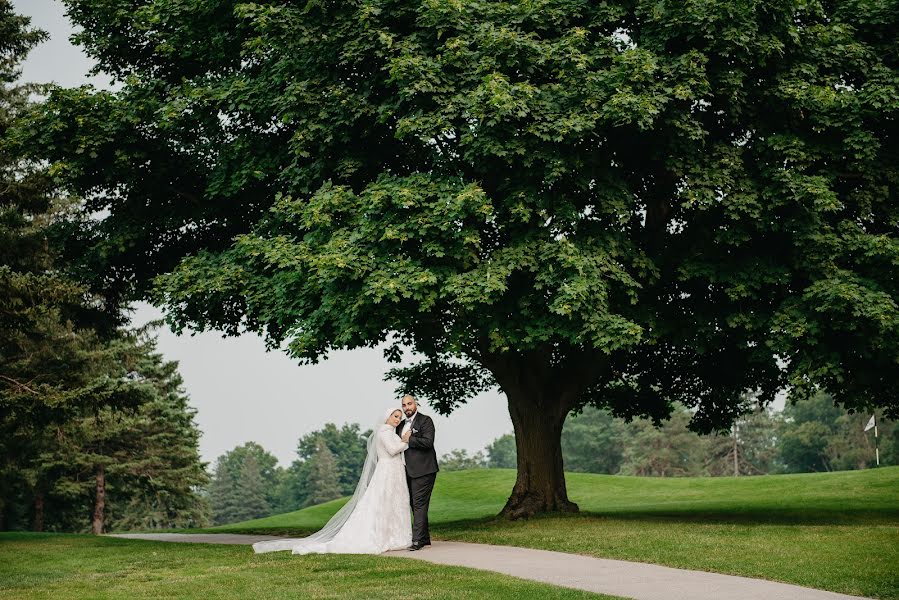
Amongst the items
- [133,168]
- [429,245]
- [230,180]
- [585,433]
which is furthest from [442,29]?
[585,433]

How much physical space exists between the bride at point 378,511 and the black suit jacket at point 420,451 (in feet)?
0.63

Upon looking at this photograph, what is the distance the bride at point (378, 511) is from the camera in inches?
568

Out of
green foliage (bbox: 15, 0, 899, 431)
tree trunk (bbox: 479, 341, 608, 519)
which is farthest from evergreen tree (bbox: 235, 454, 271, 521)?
green foliage (bbox: 15, 0, 899, 431)

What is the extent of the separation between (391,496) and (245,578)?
344cm

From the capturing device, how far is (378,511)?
577 inches

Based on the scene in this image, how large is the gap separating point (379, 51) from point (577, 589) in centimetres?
1102

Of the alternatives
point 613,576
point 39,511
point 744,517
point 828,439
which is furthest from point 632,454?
point 613,576

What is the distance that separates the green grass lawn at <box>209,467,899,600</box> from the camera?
1149 centimetres

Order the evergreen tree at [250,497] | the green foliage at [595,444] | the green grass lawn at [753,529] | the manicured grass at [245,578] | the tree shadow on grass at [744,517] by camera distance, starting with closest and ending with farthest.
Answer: the manicured grass at [245,578]
the green grass lawn at [753,529]
the tree shadow on grass at [744,517]
the green foliage at [595,444]
the evergreen tree at [250,497]

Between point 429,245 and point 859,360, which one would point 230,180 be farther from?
point 859,360

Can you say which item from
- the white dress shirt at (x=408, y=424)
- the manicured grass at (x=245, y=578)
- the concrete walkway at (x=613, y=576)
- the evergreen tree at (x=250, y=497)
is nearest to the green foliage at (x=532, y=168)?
the white dress shirt at (x=408, y=424)

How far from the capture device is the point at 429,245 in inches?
645

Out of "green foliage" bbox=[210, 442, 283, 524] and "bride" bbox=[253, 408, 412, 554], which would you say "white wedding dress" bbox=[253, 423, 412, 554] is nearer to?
"bride" bbox=[253, 408, 412, 554]

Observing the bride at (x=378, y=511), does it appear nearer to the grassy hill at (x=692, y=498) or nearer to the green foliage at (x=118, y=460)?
the grassy hill at (x=692, y=498)
